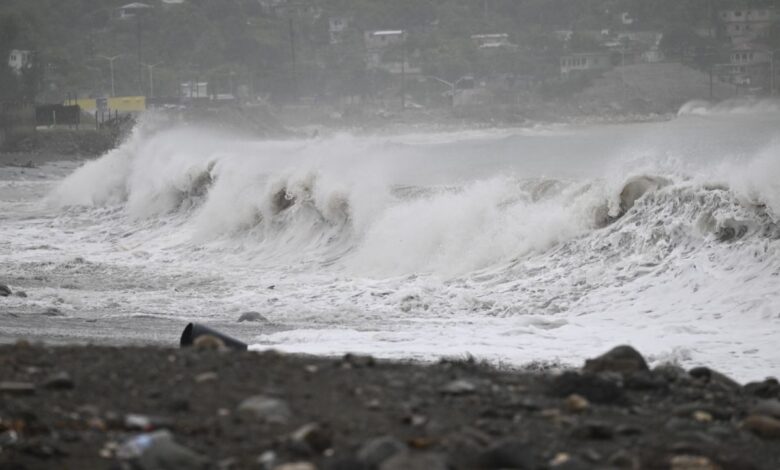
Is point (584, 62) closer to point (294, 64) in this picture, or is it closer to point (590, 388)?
point (294, 64)

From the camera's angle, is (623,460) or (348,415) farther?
(348,415)

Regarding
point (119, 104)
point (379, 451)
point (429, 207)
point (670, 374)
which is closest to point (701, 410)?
point (670, 374)

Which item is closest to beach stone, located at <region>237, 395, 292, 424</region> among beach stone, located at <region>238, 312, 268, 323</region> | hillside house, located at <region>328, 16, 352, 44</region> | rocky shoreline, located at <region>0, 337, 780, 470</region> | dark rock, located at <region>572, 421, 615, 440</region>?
rocky shoreline, located at <region>0, 337, 780, 470</region>

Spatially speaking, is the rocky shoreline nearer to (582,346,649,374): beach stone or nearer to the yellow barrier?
(582,346,649,374): beach stone

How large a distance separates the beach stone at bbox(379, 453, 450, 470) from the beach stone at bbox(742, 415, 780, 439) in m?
1.90

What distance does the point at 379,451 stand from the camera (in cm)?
479

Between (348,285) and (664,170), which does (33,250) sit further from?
(664,170)

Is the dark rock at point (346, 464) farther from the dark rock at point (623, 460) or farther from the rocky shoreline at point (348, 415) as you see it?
the dark rock at point (623, 460)

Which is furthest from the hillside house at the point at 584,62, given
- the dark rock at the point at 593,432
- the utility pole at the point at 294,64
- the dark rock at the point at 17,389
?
the dark rock at the point at 17,389

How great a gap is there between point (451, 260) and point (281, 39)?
13030cm

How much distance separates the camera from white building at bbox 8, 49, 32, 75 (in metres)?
102

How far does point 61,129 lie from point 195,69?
2684 inches

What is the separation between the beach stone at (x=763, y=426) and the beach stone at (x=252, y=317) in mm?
7405

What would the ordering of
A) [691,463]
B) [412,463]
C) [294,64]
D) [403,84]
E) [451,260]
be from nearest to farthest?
[412,463] → [691,463] → [451,260] → [403,84] → [294,64]
